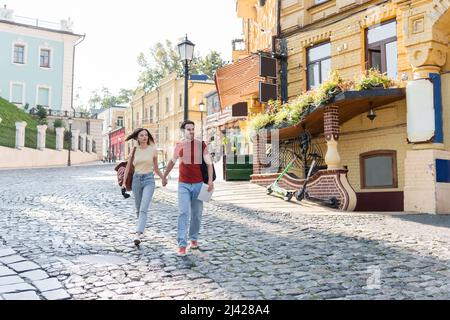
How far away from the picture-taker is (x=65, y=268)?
5094 mm

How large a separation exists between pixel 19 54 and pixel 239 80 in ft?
113

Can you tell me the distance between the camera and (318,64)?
15.3m

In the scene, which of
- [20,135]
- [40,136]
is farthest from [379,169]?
[40,136]

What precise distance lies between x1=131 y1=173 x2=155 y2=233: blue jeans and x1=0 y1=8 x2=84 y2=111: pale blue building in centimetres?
→ 4110

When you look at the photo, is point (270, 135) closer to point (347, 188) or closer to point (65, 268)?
point (347, 188)

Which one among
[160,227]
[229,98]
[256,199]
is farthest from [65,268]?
[229,98]

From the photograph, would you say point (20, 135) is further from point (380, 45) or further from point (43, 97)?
point (380, 45)

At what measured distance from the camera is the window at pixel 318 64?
14945 millimetres

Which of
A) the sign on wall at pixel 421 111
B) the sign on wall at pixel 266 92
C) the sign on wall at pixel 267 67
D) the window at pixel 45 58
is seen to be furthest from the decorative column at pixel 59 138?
the sign on wall at pixel 421 111

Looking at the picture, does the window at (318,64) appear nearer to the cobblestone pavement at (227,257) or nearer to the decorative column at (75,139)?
the cobblestone pavement at (227,257)

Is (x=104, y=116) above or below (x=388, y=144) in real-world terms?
above

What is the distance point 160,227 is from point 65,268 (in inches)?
124

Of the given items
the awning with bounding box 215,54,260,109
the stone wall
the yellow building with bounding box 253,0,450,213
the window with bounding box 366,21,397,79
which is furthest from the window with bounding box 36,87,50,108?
the window with bounding box 366,21,397,79

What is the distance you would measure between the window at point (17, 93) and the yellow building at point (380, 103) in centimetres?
3513
